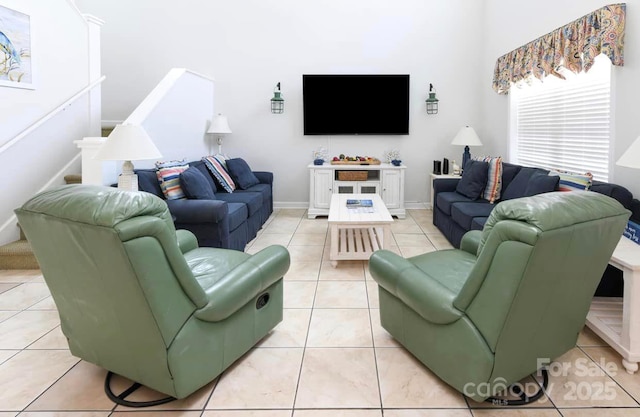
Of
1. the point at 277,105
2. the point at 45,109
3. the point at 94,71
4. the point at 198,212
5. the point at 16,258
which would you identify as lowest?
the point at 16,258

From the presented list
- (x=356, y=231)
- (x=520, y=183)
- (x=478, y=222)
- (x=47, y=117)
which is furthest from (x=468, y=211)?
(x=47, y=117)

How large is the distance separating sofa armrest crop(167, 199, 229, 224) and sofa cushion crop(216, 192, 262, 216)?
844 millimetres

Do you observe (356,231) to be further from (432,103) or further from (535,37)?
(535,37)

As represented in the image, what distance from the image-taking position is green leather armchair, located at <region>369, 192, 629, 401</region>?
1.38 m

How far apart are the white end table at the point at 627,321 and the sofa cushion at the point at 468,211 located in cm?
143

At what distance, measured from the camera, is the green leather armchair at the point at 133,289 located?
1365mm

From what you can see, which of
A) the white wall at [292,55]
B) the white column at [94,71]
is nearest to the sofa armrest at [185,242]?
the white column at [94,71]

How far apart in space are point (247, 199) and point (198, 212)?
103 cm

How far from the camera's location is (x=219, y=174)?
4727 millimetres

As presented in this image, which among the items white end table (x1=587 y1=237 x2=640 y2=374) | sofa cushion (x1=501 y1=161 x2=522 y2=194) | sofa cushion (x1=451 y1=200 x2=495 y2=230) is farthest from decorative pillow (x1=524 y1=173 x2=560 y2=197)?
white end table (x1=587 y1=237 x2=640 y2=374)

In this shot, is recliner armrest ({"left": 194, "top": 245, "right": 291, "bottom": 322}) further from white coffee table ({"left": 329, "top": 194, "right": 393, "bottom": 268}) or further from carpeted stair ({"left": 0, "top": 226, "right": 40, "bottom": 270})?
carpeted stair ({"left": 0, "top": 226, "right": 40, "bottom": 270})

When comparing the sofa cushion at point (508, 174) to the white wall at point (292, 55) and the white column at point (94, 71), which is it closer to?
the white wall at point (292, 55)

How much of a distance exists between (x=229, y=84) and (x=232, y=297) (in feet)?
15.8

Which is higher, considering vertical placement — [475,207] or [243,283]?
[475,207]
